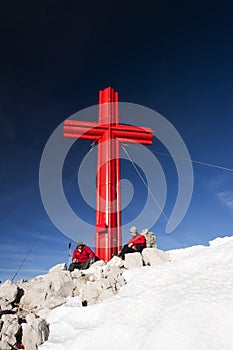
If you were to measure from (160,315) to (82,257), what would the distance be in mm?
5041

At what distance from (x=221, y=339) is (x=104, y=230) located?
Result: 22.1ft

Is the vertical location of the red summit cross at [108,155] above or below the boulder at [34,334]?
above

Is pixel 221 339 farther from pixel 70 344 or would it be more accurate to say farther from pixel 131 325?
pixel 70 344

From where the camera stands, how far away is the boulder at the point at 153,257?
807 centimetres

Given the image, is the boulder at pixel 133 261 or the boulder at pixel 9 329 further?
the boulder at pixel 133 261

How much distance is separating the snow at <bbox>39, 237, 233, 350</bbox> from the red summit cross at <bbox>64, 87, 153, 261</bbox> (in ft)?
12.2

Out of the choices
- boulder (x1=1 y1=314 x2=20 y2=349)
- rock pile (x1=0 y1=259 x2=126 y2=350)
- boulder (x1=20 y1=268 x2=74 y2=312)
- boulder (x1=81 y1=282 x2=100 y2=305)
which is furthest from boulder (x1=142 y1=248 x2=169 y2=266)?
boulder (x1=1 y1=314 x2=20 y2=349)

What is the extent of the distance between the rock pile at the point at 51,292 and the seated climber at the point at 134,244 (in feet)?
3.41

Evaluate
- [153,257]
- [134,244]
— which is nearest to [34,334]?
[153,257]

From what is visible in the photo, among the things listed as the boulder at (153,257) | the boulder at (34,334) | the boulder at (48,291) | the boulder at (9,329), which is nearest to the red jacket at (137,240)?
the boulder at (153,257)

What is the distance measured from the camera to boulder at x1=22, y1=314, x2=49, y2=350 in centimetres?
498

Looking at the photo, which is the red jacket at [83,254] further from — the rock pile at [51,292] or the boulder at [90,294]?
the boulder at [90,294]

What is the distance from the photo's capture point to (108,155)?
1144 cm

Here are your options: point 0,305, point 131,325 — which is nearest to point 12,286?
point 0,305
